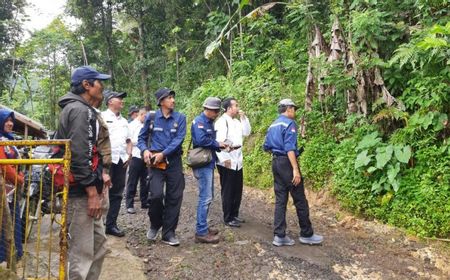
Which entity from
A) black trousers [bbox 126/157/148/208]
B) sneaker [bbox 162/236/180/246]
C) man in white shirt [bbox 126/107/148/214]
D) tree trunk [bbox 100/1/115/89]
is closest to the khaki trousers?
sneaker [bbox 162/236/180/246]

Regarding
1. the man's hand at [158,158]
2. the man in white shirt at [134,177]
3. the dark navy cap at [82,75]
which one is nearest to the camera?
the dark navy cap at [82,75]

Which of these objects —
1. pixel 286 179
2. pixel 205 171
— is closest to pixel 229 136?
pixel 205 171

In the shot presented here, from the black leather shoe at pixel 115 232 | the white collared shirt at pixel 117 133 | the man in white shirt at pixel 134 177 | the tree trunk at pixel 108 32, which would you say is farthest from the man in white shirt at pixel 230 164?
the tree trunk at pixel 108 32

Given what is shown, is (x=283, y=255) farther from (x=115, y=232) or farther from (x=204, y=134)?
(x=115, y=232)

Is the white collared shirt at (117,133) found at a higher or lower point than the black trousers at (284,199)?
higher

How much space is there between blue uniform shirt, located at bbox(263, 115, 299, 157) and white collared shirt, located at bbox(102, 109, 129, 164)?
2.31 m

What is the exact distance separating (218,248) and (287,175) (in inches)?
53.9

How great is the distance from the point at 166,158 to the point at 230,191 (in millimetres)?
1607

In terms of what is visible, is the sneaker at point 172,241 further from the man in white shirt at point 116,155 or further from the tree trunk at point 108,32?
the tree trunk at point 108,32

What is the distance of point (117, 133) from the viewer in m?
6.39

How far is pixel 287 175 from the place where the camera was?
18.2 ft

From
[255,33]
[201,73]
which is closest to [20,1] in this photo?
[201,73]

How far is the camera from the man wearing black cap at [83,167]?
3279mm

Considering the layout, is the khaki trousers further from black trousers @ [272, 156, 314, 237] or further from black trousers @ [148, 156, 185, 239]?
black trousers @ [272, 156, 314, 237]
